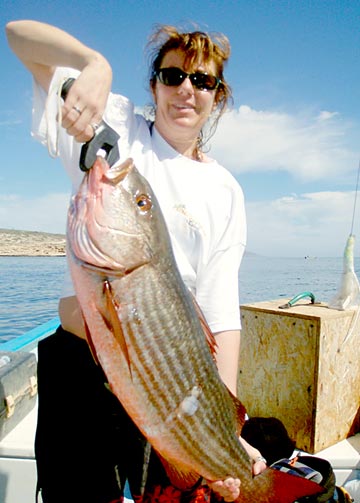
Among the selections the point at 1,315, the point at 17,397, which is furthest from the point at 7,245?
the point at 17,397

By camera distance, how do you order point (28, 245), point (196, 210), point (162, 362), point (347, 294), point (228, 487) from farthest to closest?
point (28, 245) → point (347, 294) → point (196, 210) → point (228, 487) → point (162, 362)

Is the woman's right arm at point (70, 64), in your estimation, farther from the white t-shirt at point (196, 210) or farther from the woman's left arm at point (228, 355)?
the woman's left arm at point (228, 355)

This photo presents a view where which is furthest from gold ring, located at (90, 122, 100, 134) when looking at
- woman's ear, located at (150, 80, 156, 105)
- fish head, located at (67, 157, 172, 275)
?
woman's ear, located at (150, 80, 156, 105)

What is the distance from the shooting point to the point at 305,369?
4.04 metres

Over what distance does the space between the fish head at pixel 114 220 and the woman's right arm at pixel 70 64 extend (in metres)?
0.19

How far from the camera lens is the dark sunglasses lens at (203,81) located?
265 centimetres

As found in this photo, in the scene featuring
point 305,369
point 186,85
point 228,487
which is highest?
point 186,85

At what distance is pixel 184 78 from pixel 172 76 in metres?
0.08

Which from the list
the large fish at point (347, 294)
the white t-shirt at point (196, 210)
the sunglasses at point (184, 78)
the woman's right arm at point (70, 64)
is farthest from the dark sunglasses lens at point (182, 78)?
the large fish at point (347, 294)

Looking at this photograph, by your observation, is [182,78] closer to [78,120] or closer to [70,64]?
[70,64]

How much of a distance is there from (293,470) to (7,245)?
3441 inches

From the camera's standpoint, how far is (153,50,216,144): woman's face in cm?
265

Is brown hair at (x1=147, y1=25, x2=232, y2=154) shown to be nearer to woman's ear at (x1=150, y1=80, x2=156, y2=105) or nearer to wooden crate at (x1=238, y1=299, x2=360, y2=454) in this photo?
woman's ear at (x1=150, y1=80, x2=156, y2=105)

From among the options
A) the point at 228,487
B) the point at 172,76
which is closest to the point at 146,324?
the point at 228,487
